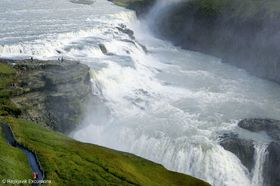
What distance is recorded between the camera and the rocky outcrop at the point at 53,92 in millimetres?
67250

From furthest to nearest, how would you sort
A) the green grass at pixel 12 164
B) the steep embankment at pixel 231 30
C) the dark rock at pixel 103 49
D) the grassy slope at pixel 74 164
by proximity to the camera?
the steep embankment at pixel 231 30
the dark rock at pixel 103 49
the grassy slope at pixel 74 164
the green grass at pixel 12 164

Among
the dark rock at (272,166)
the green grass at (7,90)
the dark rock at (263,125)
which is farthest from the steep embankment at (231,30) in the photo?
the green grass at (7,90)

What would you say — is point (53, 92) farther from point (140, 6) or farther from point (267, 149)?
point (140, 6)

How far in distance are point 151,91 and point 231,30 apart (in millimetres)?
42540

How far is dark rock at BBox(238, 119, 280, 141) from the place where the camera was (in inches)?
2822

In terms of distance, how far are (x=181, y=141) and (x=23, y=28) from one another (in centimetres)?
5665

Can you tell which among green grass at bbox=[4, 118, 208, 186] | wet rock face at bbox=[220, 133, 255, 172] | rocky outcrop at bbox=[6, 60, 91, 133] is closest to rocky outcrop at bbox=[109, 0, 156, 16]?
rocky outcrop at bbox=[6, 60, 91, 133]

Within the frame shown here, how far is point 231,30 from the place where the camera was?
122 metres

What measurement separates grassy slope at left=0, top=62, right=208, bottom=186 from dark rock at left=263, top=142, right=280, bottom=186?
17462 mm

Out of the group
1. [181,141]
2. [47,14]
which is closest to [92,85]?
[181,141]

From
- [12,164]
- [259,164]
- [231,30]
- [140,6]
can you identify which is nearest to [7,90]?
[12,164]

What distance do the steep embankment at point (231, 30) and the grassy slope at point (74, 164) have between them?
57.7 m

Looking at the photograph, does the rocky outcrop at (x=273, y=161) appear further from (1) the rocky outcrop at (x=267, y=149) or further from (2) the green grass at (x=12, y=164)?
(2) the green grass at (x=12, y=164)

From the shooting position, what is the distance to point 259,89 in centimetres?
9569
